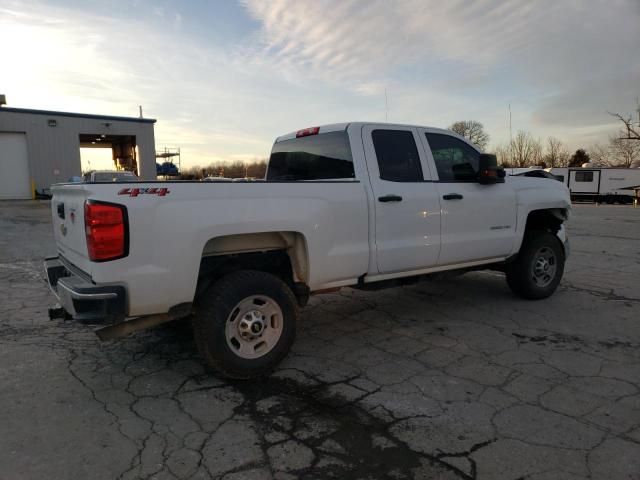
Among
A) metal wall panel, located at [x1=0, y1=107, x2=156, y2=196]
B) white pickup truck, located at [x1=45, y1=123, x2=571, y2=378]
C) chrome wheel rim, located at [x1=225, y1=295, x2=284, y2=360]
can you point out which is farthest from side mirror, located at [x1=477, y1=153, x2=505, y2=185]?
metal wall panel, located at [x1=0, y1=107, x2=156, y2=196]

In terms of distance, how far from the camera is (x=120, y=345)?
15.1ft

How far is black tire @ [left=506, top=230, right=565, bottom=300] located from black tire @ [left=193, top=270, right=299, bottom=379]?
340 cm

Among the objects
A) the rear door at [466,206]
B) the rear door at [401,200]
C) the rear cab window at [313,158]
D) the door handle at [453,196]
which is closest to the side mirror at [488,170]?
the rear door at [466,206]

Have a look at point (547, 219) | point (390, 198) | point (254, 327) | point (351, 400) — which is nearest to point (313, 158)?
point (390, 198)

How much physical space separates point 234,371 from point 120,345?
1.62 meters

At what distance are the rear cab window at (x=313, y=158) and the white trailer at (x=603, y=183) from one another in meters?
35.4

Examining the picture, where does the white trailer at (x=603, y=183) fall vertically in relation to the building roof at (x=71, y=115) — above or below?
below

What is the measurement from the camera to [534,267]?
19.6 feet

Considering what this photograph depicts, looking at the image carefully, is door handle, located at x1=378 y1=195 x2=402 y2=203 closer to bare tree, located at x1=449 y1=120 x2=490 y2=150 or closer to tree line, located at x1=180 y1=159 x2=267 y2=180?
tree line, located at x1=180 y1=159 x2=267 y2=180

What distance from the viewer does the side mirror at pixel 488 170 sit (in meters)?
4.99

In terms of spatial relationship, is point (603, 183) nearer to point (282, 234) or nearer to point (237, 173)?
point (237, 173)

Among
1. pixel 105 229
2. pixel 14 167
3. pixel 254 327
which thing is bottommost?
pixel 254 327

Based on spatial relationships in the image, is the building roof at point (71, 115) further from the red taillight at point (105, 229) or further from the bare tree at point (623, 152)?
the bare tree at point (623, 152)

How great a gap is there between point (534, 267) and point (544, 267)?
Answer: 21cm
